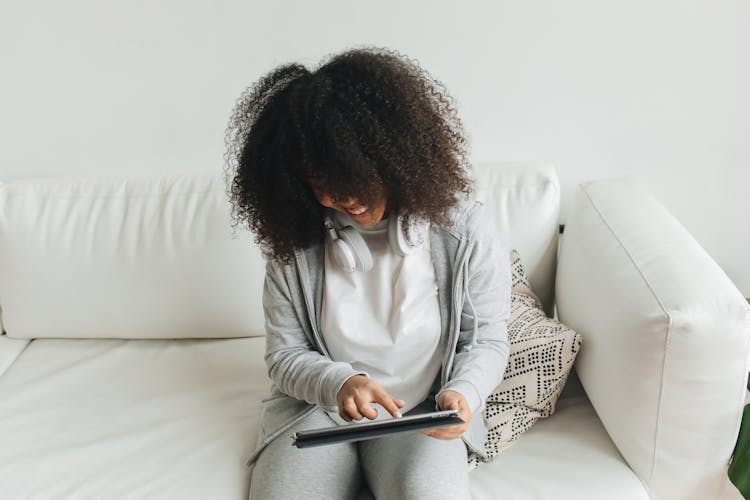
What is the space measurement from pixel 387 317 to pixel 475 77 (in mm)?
679

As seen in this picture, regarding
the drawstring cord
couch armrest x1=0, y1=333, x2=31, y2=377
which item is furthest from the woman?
couch armrest x1=0, y1=333, x2=31, y2=377

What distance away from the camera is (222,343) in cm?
159

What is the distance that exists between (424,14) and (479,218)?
1.91ft

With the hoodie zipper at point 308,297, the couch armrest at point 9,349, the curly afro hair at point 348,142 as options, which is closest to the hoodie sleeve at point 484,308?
the curly afro hair at point 348,142

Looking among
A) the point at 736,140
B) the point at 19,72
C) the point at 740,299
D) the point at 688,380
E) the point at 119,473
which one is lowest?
the point at 119,473

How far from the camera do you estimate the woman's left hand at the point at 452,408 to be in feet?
3.32

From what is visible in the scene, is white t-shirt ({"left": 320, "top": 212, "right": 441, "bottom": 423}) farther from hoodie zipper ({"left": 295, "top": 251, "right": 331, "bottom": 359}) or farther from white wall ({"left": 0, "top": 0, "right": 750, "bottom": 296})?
white wall ({"left": 0, "top": 0, "right": 750, "bottom": 296})

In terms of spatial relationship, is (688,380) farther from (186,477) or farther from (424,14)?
(424,14)

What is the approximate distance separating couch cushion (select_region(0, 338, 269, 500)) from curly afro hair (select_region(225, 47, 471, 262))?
42 centimetres

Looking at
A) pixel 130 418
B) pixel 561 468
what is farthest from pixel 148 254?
pixel 561 468

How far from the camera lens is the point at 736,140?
5.28 ft

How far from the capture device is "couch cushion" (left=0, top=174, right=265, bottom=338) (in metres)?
1.54

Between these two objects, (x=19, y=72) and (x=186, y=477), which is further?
(x=19, y=72)

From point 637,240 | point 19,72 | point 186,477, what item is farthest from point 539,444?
point 19,72
